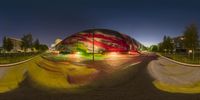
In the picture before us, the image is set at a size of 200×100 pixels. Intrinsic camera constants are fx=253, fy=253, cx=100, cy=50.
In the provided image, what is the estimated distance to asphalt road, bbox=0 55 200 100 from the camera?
1462 cm

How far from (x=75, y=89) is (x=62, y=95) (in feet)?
6.97

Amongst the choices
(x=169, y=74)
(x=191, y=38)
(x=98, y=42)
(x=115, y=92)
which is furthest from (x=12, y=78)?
(x=191, y=38)

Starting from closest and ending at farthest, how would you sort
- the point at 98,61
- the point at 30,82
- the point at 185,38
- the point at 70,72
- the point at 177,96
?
1. the point at 177,96
2. the point at 30,82
3. the point at 70,72
4. the point at 98,61
5. the point at 185,38

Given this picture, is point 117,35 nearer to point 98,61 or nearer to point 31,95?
point 98,61

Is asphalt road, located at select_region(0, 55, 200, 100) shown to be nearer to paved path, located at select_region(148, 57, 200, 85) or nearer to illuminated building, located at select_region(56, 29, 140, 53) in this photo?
paved path, located at select_region(148, 57, 200, 85)

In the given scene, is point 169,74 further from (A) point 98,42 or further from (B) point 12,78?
(B) point 12,78

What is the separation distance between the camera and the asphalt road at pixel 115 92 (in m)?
14.6

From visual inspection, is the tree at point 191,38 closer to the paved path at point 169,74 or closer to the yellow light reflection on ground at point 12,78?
the paved path at point 169,74

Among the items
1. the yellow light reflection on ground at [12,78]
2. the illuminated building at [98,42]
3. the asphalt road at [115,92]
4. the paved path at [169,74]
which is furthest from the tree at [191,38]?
the yellow light reflection on ground at [12,78]

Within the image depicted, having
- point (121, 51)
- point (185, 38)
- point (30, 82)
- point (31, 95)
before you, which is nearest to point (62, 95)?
point (31, 95)

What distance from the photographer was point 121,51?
27.1 m

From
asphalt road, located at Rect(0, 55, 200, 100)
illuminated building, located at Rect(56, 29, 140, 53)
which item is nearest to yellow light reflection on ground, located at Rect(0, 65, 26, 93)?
asphalt road, located at Rect(0, 55, 200, 100)

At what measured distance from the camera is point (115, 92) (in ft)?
52.6

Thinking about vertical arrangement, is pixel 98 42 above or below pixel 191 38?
below
